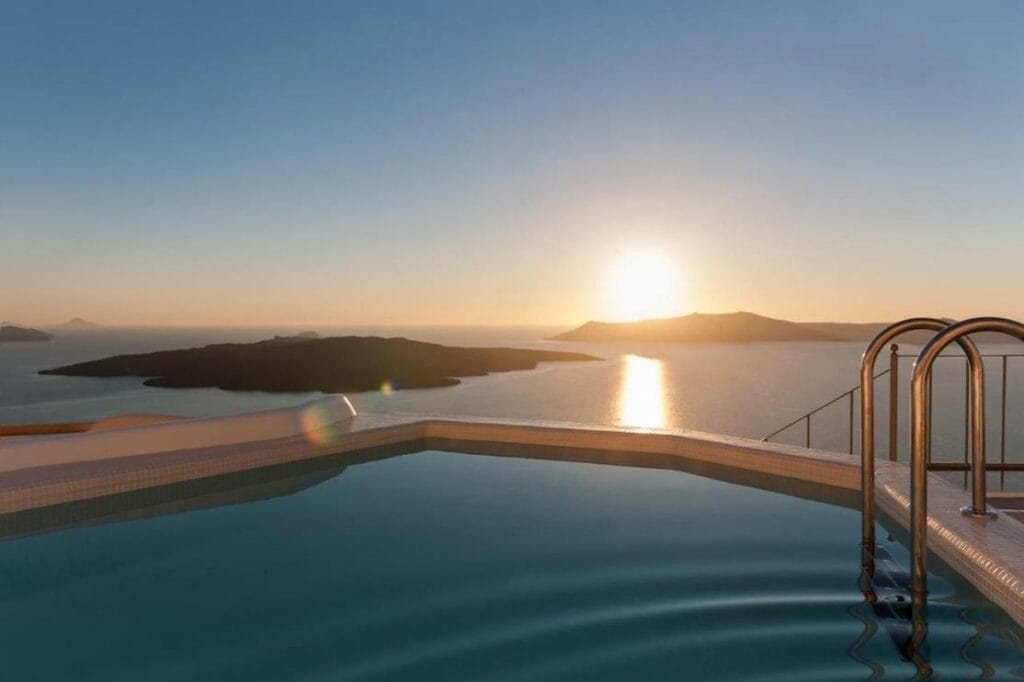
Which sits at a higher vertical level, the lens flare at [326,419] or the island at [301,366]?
the lens flare at [326,419]

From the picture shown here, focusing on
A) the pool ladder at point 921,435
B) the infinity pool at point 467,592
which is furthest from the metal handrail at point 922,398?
the infinity pool at point 467,592

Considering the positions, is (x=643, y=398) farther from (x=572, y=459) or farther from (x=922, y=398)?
(x=922, y=398)

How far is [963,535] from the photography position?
9.51 feet

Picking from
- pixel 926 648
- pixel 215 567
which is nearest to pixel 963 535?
pixel 926 648

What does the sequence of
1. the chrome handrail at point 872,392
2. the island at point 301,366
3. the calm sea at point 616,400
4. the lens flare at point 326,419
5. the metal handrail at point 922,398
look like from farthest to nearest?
the island at point 301,366, the calm sea at point 616,400, the lens flare at point 326,419, the chrome handrail at point 872,392, the metal handrail at point 922,398

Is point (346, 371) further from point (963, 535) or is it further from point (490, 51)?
point (963, 535)

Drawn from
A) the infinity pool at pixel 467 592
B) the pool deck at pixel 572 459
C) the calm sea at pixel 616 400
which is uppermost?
the pool deck at pixel 572 459

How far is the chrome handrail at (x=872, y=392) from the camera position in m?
2.49

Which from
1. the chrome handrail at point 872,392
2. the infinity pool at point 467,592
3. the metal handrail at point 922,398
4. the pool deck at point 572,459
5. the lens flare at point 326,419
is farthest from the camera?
the lens flare at point 326,419

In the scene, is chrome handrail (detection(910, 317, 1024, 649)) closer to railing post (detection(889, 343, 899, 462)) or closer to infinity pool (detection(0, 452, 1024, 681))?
infinity pool (detection(0, 452, 1024, 681))

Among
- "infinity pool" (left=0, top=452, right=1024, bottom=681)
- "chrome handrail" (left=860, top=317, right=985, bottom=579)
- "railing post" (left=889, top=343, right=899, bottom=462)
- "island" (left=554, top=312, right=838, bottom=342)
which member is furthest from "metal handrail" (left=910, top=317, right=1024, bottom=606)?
"island" (left=554, top=312, right=838, bottom=342)

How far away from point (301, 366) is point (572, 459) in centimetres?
6528

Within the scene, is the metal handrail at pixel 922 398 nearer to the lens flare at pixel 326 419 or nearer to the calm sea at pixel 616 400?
the lens flare at pixel 326 419

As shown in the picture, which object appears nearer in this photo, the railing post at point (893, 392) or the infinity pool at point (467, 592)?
the infinity pool at point (467, 592)
